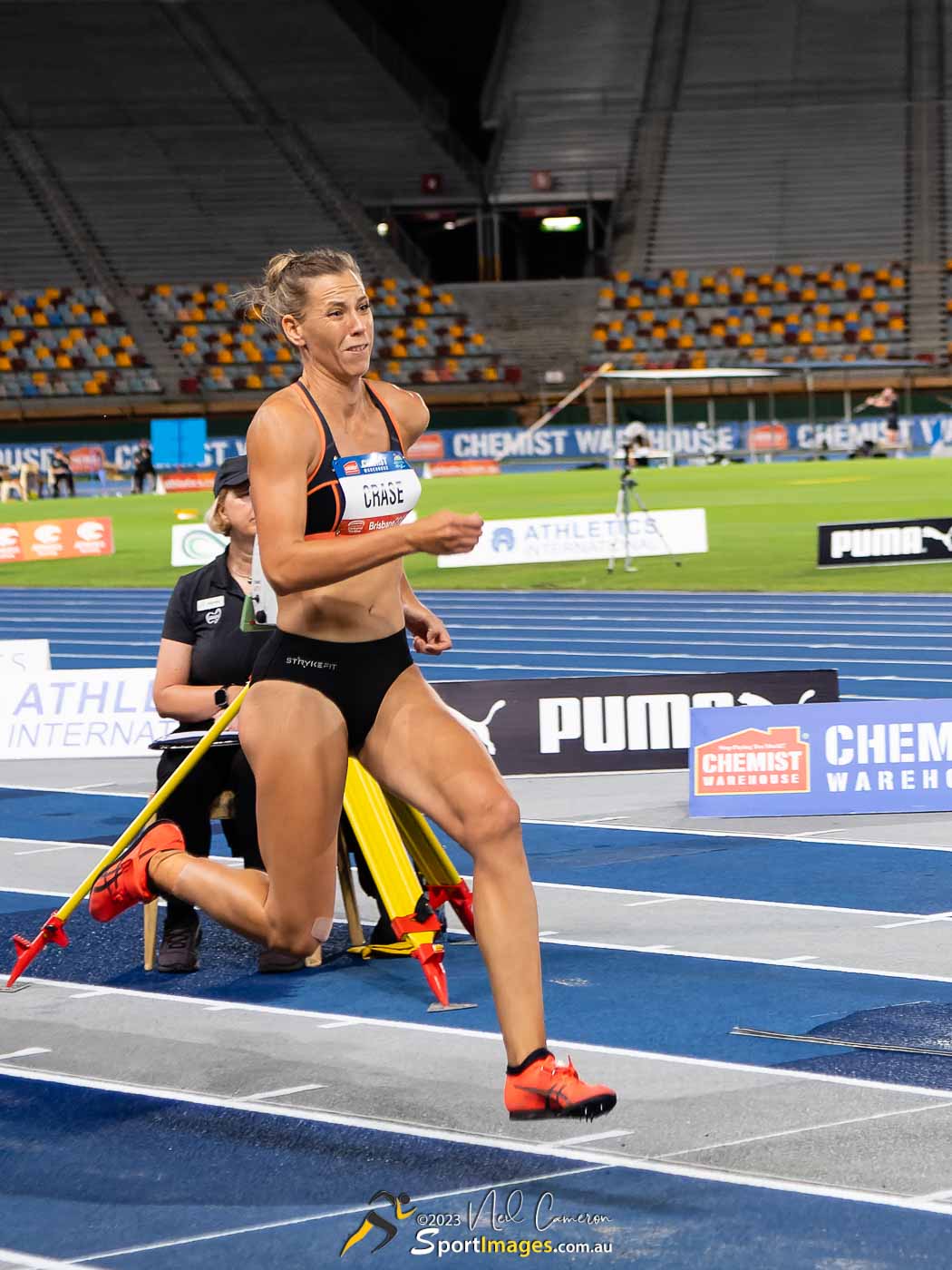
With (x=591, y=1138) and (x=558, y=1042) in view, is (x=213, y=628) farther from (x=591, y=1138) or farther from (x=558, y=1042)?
(x=591, y=1138)

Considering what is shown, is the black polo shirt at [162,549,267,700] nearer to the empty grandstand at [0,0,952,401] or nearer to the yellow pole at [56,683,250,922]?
the yellow pole at [56,683,250,922]

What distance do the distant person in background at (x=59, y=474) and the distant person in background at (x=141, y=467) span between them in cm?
131

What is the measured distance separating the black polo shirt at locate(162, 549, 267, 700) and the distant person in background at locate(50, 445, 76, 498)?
3649cm

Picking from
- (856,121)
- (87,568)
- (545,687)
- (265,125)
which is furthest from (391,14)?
(545,687)

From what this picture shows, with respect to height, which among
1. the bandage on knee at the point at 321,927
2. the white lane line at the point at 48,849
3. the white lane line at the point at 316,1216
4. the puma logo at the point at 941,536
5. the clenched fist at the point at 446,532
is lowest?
the puma logo at the point at 941,536

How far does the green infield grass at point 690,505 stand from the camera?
67.8ft

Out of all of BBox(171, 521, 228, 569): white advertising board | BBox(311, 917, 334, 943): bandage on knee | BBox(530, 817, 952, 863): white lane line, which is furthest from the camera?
BBox(171, 521, 228, 569): white advertising board

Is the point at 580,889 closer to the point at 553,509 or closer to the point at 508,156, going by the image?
the point at 553,509

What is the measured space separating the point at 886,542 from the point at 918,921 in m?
15.1

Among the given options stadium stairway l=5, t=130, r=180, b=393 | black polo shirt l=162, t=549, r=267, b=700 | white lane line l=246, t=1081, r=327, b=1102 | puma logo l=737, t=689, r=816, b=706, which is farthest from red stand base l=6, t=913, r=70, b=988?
stadium stairway l=5, t=130, r=180, b=393

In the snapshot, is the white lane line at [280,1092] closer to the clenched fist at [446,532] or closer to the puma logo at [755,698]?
the clenched fist at [446,532]

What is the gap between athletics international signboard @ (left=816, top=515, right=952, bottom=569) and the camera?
69.1 feet

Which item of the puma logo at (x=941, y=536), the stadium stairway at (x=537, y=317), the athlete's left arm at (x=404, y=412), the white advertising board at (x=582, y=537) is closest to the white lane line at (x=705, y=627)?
the puma logo at (x=941, y=536)

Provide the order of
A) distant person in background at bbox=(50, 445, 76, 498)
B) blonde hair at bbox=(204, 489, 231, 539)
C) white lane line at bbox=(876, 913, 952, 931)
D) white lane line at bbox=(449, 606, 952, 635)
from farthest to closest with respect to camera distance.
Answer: distant person in background at bbox=(50, 445, 76, 498), white lane line at bbox=(449, 606, 952, 635), blonde hair at bbox=(204, 489, 231, 539), white lane line at bbox=(876, 913, 952, 931)
